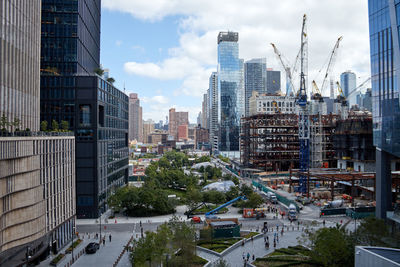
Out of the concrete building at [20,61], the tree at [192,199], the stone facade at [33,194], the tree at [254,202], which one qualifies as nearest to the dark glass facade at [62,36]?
the concrete building at [20,61]

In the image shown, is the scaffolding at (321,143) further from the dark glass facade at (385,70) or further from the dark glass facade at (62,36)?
the dark glass facade at (62,36)

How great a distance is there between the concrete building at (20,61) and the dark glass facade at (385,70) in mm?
47834

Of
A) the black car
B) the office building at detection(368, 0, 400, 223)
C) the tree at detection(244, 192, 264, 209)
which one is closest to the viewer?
the black car

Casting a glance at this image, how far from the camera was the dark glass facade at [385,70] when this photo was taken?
4583cm

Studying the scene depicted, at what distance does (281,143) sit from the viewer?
14025 cm

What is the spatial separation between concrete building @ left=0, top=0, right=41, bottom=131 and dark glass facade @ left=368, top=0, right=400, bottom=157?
4783 cm

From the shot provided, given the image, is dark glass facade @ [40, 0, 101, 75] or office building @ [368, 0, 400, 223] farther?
dark glass facade @ [40, 0, 101, 75]

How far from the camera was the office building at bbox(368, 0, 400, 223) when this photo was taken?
152 ft

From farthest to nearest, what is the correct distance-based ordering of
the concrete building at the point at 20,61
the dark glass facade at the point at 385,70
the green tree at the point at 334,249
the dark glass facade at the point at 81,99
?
the dark glass facade at the point at 81,99
the dark glass facade at the point at 385,70
the concrete building at the point at 20,61
the green tree at the point at 334,249

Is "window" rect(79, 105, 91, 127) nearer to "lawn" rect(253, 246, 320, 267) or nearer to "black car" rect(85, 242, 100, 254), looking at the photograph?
"black car" rect(85, 242, 100, 254)

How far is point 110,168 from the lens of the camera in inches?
2916

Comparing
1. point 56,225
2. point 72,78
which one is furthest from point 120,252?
point 72,78

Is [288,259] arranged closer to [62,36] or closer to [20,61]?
[20,61]

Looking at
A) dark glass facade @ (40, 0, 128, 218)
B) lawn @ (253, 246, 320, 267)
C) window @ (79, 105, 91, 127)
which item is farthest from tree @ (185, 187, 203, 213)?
lawn @ (253, 246, 320, 267)
